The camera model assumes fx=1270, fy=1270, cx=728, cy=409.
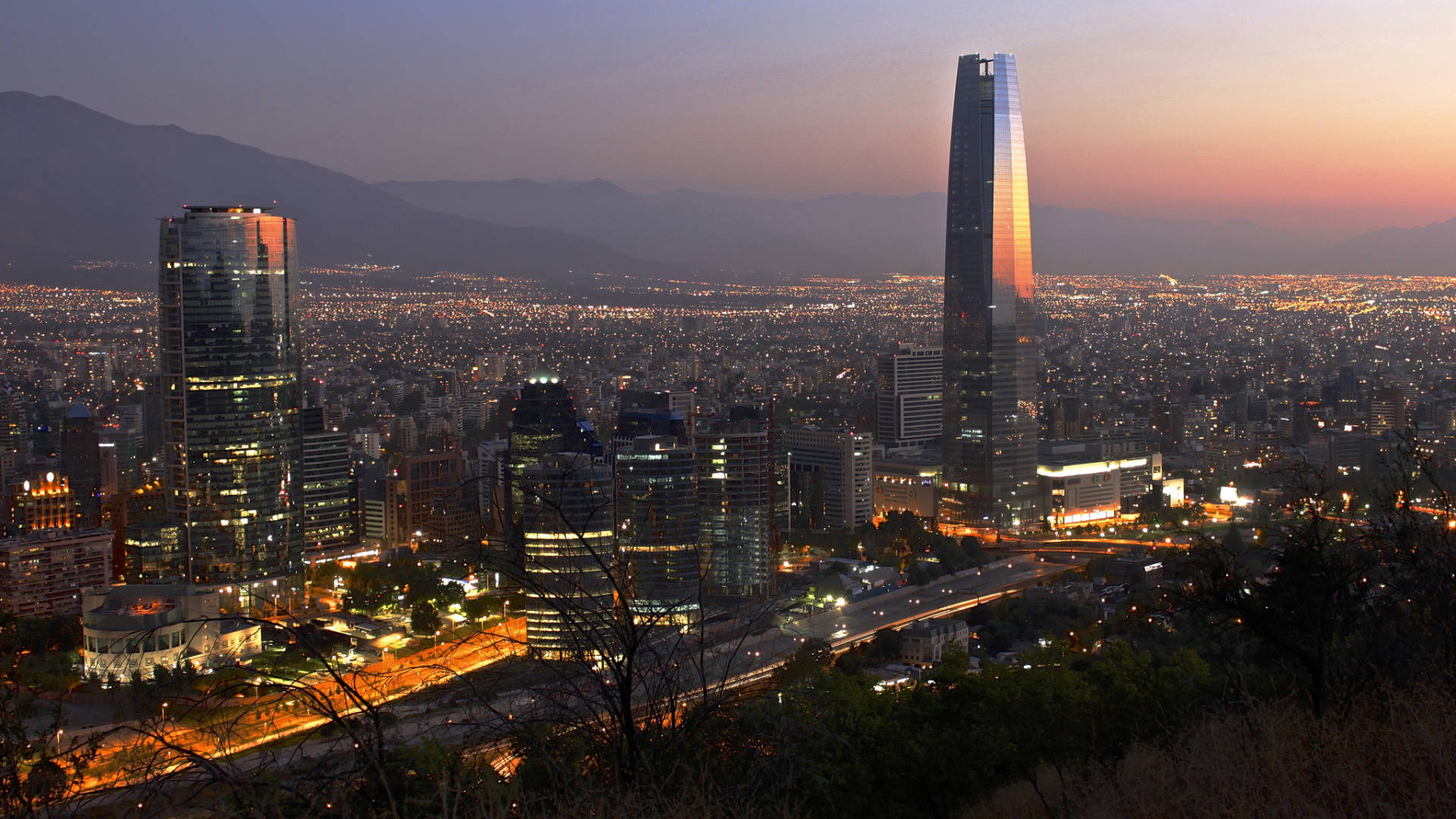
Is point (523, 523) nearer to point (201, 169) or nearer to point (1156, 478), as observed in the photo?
point (1156, 478)

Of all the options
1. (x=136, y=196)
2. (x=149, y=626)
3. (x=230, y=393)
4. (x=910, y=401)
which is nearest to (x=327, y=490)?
(x=230, y=393)

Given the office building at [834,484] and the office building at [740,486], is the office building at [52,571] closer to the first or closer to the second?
the office building at [740,486]

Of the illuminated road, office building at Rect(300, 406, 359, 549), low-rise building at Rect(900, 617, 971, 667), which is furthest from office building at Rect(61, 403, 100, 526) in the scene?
the illuminated road

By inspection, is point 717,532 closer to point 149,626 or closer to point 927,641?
point 927,641

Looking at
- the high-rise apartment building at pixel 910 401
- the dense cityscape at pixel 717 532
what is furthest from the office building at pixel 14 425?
the high-rise apartment building at pixel 910 401

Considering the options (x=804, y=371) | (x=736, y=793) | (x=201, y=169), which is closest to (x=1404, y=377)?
(x=804, y=371)

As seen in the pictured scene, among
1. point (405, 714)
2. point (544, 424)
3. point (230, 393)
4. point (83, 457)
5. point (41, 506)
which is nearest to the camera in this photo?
point (405, 714)
